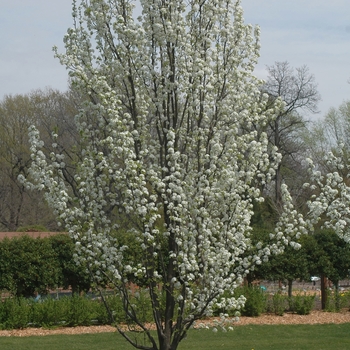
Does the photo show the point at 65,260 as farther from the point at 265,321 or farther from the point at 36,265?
the point at 265,321

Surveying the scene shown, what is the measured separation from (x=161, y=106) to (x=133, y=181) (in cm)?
85

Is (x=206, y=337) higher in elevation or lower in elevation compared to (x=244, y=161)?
lower

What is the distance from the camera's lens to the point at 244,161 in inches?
217

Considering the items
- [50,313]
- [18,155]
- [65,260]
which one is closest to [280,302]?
[65,260]

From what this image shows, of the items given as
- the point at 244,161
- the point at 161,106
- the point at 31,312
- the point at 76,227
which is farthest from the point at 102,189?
the point at 31,312

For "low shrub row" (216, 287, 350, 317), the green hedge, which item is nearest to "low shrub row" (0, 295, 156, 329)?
the green hedge

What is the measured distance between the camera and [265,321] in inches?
555

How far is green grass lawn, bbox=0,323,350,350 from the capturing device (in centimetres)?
1067

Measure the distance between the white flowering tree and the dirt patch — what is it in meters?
6.66

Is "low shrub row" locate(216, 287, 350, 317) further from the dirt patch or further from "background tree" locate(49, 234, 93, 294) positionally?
"background tree" locate(49, 234, 93, 294)

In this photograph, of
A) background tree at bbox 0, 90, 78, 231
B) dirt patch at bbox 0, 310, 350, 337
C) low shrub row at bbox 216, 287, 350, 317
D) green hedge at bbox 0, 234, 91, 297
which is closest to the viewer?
dirt patch at bbox 0, 310, 350, 337

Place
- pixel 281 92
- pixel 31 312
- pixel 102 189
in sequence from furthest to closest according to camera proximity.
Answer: pixel 281 92
pixel 31 312
pixel 102 189

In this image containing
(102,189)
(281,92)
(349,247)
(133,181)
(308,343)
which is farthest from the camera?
(281,92)

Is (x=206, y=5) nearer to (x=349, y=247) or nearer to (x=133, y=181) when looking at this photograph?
(x=133, y=181)
